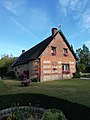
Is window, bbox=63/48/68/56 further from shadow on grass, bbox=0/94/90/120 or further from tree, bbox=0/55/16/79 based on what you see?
tree, bbox=0/55/16/79

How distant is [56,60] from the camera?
3372 centimetres

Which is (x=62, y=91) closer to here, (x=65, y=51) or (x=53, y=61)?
(x=53, y=61)

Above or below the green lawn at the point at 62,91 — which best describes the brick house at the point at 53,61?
above

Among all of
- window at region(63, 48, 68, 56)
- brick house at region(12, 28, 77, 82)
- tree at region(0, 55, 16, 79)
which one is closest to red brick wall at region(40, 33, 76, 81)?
brick house at region(12, 28, 77, 82)

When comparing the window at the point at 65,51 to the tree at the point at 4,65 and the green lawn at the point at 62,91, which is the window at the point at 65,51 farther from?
the tree at the point at 4,65

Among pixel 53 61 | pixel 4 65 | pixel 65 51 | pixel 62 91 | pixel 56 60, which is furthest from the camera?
pixel 4 65

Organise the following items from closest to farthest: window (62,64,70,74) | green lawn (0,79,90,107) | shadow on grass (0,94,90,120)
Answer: shadow on grass (0,94,90,120) → green lawn (0,79,90,107) → window (62,64,70,74)

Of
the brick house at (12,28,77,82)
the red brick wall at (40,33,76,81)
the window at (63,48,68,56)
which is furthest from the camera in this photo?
the window at (63,48,68,56)

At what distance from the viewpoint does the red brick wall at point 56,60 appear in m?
32.2

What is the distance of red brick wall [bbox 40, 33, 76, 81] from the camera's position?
1266 inches

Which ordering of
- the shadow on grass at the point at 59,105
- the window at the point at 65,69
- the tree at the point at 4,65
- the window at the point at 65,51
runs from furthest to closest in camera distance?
the tree at the point at 4,65
the window at the point at 65,51
the window at the point at 65,69
the shadow on grass at the point at 59,105

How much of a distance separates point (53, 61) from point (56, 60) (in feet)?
2.25

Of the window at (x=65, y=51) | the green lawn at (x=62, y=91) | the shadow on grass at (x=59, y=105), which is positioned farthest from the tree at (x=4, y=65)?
the shadow on grass at (x=59, y=105)

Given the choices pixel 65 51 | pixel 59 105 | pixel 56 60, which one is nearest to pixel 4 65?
pixel 65 51
